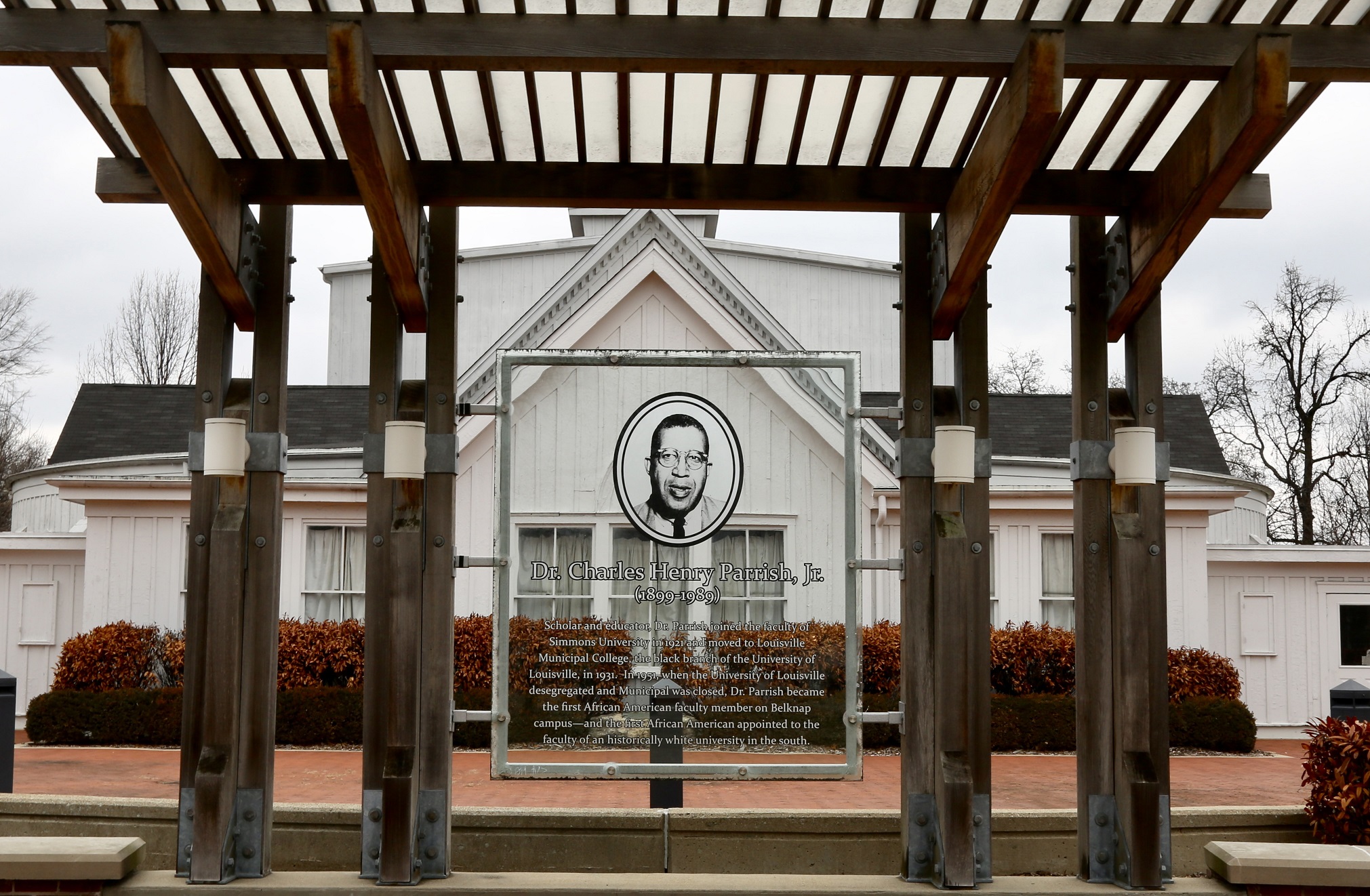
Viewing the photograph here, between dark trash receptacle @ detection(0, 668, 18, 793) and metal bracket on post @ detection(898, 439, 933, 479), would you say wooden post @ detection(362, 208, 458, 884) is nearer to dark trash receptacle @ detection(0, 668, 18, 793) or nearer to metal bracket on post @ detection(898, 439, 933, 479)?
metal bracket on post @ detection(898, 439, 933, 479)

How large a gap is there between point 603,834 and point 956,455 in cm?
307

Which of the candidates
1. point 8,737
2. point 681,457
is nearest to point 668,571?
point 681,457

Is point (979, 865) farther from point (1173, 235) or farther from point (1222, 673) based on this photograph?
point (1222, 673)

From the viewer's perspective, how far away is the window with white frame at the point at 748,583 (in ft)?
23.3

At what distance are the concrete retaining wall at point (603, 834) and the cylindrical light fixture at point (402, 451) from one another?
2.39m

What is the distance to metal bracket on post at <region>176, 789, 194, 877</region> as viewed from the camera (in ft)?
18.2

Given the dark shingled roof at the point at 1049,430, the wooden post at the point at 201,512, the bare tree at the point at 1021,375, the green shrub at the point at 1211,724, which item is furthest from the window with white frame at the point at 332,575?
the bare tree at the point at 1021,375

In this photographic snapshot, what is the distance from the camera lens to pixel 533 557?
7242 mm

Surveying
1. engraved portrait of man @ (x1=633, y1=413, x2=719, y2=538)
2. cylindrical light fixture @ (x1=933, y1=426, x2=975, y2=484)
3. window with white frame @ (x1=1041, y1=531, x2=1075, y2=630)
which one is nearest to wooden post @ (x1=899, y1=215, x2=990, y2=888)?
cylindrical light fixture @ (x1=933, y1=426, x2=975, y2=484)

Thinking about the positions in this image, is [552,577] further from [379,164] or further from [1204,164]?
[1204,164]

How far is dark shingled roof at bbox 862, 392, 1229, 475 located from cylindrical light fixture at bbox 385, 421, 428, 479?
15.3 m

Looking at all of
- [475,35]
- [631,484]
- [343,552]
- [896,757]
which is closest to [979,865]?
[631,484]

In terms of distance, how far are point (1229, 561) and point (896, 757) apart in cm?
655

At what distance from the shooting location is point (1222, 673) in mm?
16188
